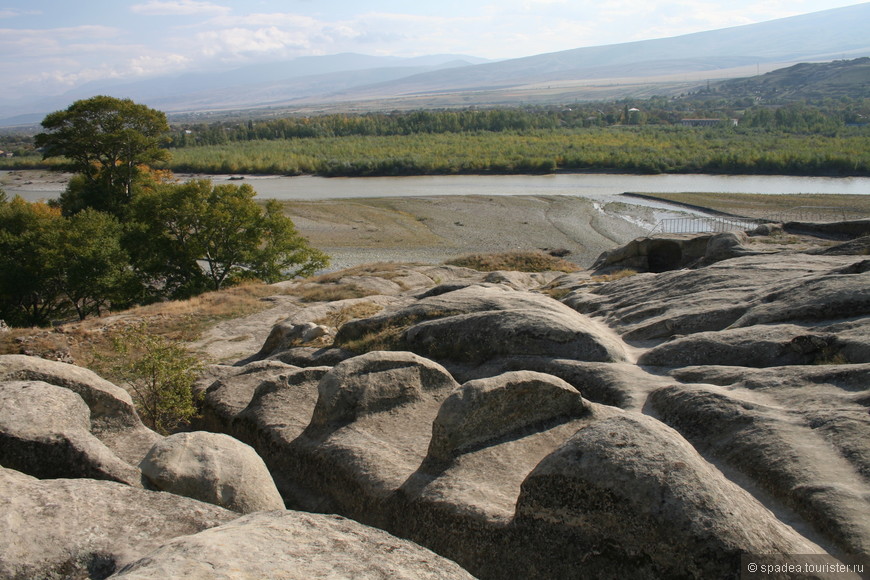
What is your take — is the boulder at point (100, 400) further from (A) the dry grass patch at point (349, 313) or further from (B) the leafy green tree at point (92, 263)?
(B) the leafy green tree at point (92, 263)

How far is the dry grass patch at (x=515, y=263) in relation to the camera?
48125 millimetres

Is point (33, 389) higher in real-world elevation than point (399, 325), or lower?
higher

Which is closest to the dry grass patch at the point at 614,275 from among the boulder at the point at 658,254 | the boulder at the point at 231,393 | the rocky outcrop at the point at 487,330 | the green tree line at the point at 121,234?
the boulder at the point at 658,254

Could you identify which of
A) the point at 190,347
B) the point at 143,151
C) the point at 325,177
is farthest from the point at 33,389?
the point at 325,177

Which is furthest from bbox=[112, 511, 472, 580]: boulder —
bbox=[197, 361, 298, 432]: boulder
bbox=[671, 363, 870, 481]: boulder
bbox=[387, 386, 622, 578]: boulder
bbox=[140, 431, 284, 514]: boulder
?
bbox=[197, 361, 298, 432]: boulder

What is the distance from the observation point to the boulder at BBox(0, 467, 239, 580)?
7.97 m

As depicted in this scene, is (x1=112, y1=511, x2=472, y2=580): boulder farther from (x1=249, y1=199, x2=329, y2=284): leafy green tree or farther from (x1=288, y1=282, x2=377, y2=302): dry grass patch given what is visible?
(x1=249, y1=199, x2=329, y2=284): leafy green tree

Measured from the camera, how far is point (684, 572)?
8.05 metres

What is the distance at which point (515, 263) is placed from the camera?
4931 centimetres

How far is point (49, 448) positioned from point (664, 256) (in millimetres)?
32072

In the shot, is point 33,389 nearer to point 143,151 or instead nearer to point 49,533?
point 49,533

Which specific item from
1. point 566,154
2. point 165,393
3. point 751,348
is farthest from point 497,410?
point 566,154

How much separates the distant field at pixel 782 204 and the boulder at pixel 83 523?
2584 inches

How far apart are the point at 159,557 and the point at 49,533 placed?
2.19 meters
